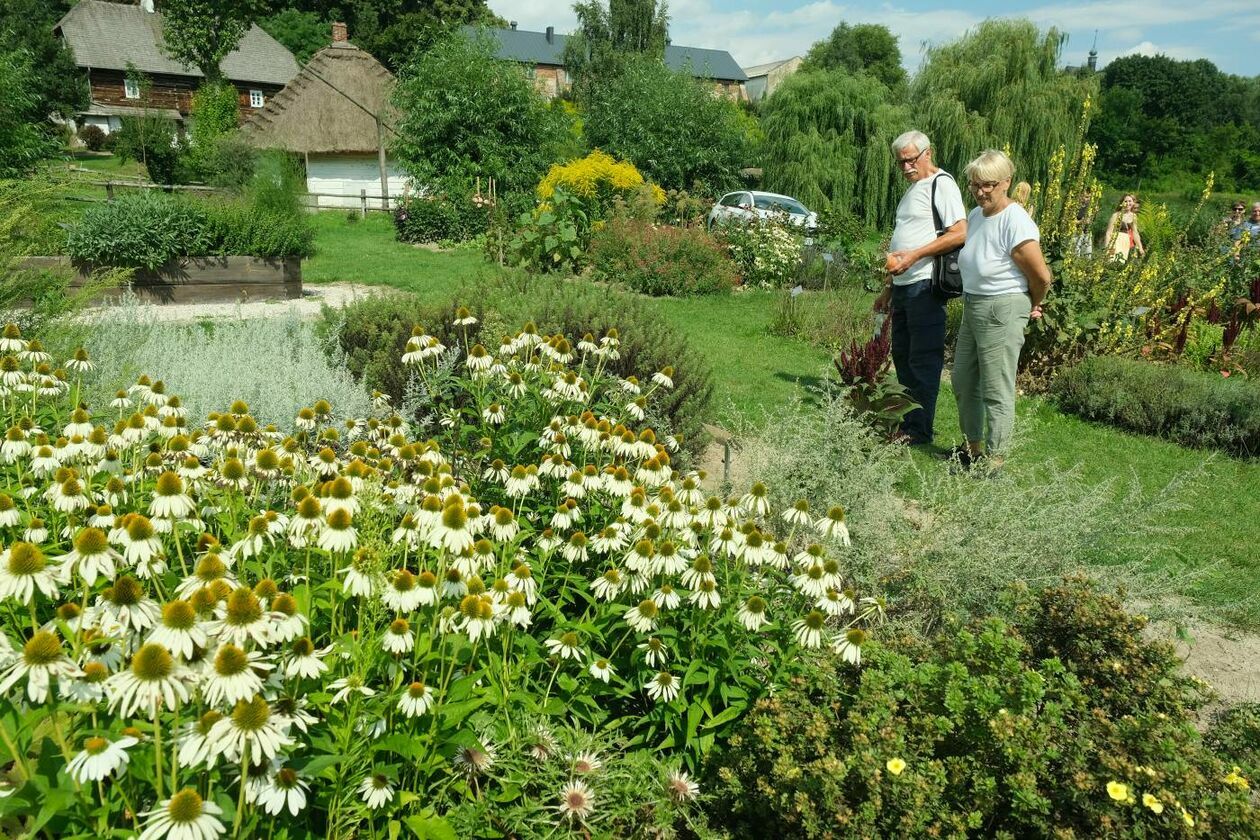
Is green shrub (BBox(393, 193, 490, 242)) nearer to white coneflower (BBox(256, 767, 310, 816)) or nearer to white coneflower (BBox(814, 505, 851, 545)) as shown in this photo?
white coneflower (BBox(814, 505, 851, 545))

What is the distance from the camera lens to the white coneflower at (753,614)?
7.09 ft

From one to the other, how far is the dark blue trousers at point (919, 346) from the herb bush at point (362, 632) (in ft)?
9.26

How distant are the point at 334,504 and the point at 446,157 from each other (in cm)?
1945

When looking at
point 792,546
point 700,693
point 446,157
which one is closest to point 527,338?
point 792,546

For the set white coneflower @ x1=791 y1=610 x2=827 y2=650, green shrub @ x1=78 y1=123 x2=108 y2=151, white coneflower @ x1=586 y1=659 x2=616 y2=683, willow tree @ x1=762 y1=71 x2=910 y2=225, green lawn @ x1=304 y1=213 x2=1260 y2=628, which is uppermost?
green shrub @ x1=78 y1=123 x2=108 y2=151

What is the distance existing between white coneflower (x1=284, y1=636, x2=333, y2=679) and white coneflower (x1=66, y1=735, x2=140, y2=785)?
275mm

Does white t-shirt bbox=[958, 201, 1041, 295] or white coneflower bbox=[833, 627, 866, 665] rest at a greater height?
white t-shirt bbox=[958, 201, 1041, 295]

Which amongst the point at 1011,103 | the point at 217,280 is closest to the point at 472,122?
the point at 217,280

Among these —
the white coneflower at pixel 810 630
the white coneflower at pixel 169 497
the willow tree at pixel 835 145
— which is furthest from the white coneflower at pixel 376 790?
the willow tree at pixel 835 145

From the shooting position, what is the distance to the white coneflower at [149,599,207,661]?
1.29 metres

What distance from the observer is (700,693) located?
2260 mm

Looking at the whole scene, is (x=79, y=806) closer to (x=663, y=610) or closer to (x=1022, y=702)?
(x=663, y=610)

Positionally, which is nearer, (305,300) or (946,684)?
(946,684)

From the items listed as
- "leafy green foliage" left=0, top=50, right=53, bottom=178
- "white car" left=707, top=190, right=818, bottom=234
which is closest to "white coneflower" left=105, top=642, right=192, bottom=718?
"leafy green foliage" left=0, top=50, right=53, bottom=178
